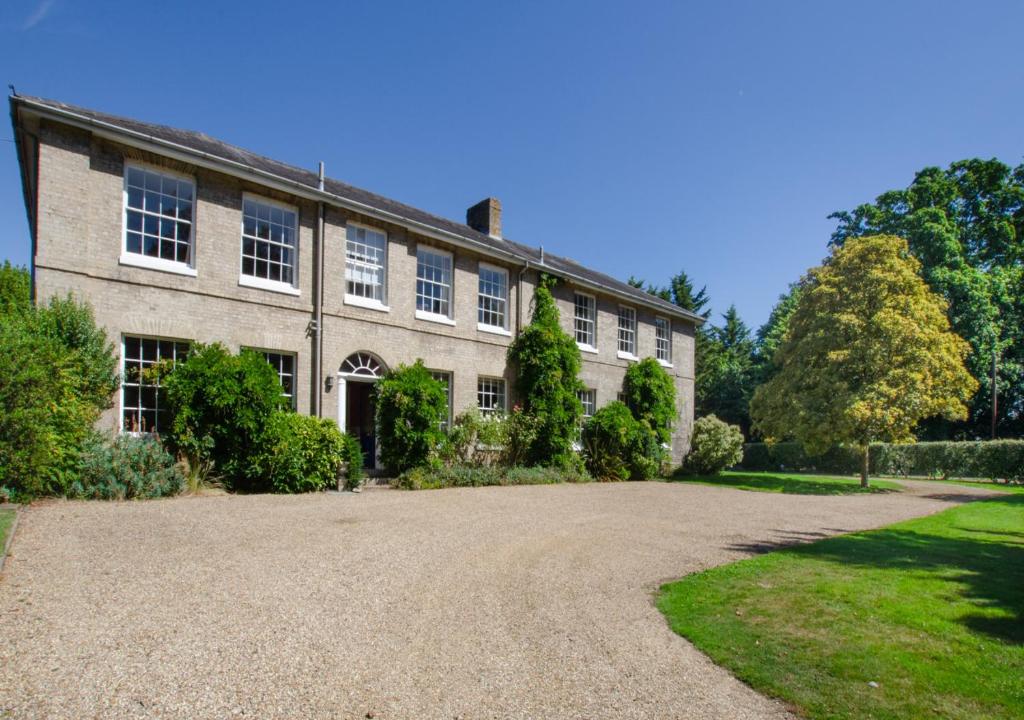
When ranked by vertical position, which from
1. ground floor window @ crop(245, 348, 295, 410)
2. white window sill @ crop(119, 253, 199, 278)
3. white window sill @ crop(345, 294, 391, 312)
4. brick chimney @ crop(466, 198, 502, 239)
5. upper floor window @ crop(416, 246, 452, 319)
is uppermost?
brick chimney @ crop(466, 198, 502, 239)

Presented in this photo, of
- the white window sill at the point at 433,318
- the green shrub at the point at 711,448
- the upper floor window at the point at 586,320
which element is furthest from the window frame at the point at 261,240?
the green shrub at the point at 711,448

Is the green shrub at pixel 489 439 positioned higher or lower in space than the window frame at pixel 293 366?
lower

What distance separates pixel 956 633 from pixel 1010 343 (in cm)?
3487

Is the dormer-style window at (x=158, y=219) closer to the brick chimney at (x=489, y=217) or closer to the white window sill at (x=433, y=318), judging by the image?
the white window sill at (x=433, y=318)

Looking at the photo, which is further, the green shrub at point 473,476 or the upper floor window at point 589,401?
the upper floor window at point 589,401

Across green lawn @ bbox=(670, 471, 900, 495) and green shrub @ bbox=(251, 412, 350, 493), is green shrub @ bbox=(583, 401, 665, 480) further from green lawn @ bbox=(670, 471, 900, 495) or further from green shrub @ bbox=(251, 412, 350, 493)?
green shrub @ bbox=(251, 412, 350, 493)

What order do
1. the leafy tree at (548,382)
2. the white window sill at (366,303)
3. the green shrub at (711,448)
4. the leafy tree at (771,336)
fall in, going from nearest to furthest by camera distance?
1. the white window sill at (366,303)
2. the leafy tree at (548,382)
3. the green shrub at (711,448)
4. the leafy tree at (771,336)

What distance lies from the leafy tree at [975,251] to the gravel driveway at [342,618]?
28.5 m

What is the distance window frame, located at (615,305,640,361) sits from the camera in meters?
23.8

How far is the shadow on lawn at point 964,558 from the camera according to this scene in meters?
5.30

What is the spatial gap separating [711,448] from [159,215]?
20.1 meters

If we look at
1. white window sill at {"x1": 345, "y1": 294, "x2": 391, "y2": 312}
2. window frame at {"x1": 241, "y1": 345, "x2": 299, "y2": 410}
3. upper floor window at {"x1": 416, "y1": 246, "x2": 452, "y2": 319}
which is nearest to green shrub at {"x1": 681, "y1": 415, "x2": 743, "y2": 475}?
upper floor window at {"x1": 416, "y1": 246, "x2": 452, "y2": 319}

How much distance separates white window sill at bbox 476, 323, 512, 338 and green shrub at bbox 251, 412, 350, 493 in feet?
21.2

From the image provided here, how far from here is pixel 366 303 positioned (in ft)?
52.2
